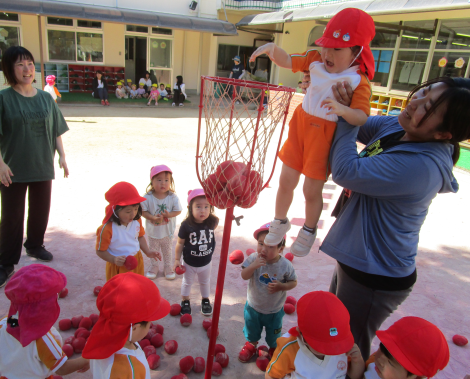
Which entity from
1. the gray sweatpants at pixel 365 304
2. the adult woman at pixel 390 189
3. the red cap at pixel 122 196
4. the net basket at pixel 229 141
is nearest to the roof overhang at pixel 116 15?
the red cap at pixel 122 196

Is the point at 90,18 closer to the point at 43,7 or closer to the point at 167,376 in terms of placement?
the point at 43,7

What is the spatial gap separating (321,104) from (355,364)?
1391 mm

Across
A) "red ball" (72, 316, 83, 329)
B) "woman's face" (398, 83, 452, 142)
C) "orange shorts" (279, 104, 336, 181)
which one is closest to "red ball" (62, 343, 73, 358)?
"red ball" (72, 316, 83, 329)

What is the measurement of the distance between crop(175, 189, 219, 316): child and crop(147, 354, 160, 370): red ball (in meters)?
0.62

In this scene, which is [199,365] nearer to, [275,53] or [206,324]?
[206,324]

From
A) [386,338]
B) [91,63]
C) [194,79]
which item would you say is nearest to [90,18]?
[91,63]

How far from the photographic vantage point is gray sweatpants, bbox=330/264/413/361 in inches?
74.7

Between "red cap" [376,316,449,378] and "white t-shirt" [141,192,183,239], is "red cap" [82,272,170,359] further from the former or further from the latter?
"white t-shirt" [141,192,183,239]

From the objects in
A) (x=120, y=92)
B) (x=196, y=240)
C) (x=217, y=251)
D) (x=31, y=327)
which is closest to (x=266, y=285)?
(x=196, y=240)

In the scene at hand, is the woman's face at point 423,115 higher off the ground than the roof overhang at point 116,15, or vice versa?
the roof overhang at point 116,15

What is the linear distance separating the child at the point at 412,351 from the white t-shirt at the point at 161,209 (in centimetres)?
230

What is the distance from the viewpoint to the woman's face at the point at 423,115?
1636mm

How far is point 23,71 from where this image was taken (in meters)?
3.23

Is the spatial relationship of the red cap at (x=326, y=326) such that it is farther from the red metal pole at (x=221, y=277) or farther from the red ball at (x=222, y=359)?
the red ball at (x=222, y=359)
